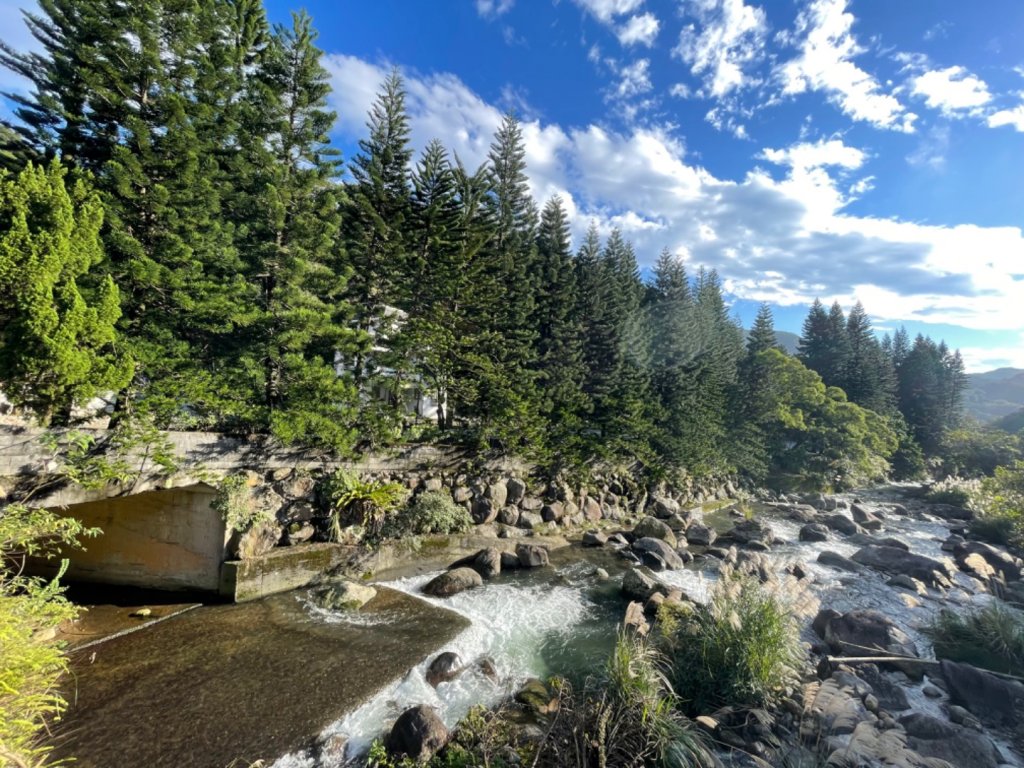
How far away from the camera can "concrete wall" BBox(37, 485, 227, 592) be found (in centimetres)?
922

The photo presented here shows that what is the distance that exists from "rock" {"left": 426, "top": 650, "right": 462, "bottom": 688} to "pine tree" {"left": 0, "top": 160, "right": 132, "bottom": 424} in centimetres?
749

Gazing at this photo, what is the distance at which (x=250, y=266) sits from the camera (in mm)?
10852

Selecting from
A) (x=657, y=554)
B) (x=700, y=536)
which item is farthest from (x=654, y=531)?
(x=657, y=554)

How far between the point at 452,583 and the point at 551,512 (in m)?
7.20

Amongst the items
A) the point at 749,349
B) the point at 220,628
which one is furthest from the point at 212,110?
the point at 749,349

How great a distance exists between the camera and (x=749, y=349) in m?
43.0

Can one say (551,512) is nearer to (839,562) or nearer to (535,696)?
(839,562)

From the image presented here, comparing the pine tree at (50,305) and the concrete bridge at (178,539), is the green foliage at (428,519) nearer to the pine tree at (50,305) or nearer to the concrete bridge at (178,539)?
the concrete bridge at (178,539)

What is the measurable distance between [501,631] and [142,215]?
39.7 feet

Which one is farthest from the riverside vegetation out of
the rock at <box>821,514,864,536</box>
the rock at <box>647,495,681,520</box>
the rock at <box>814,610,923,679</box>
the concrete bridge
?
the rock at <box>821,514,864,536</box>

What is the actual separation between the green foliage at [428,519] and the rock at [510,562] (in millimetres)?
1621

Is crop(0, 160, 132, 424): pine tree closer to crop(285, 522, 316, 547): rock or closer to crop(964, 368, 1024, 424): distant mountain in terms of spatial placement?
crop(285, 522, 316, 547): rock

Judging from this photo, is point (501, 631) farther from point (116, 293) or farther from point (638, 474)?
point (638, 474)

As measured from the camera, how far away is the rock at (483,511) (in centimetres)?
1457
